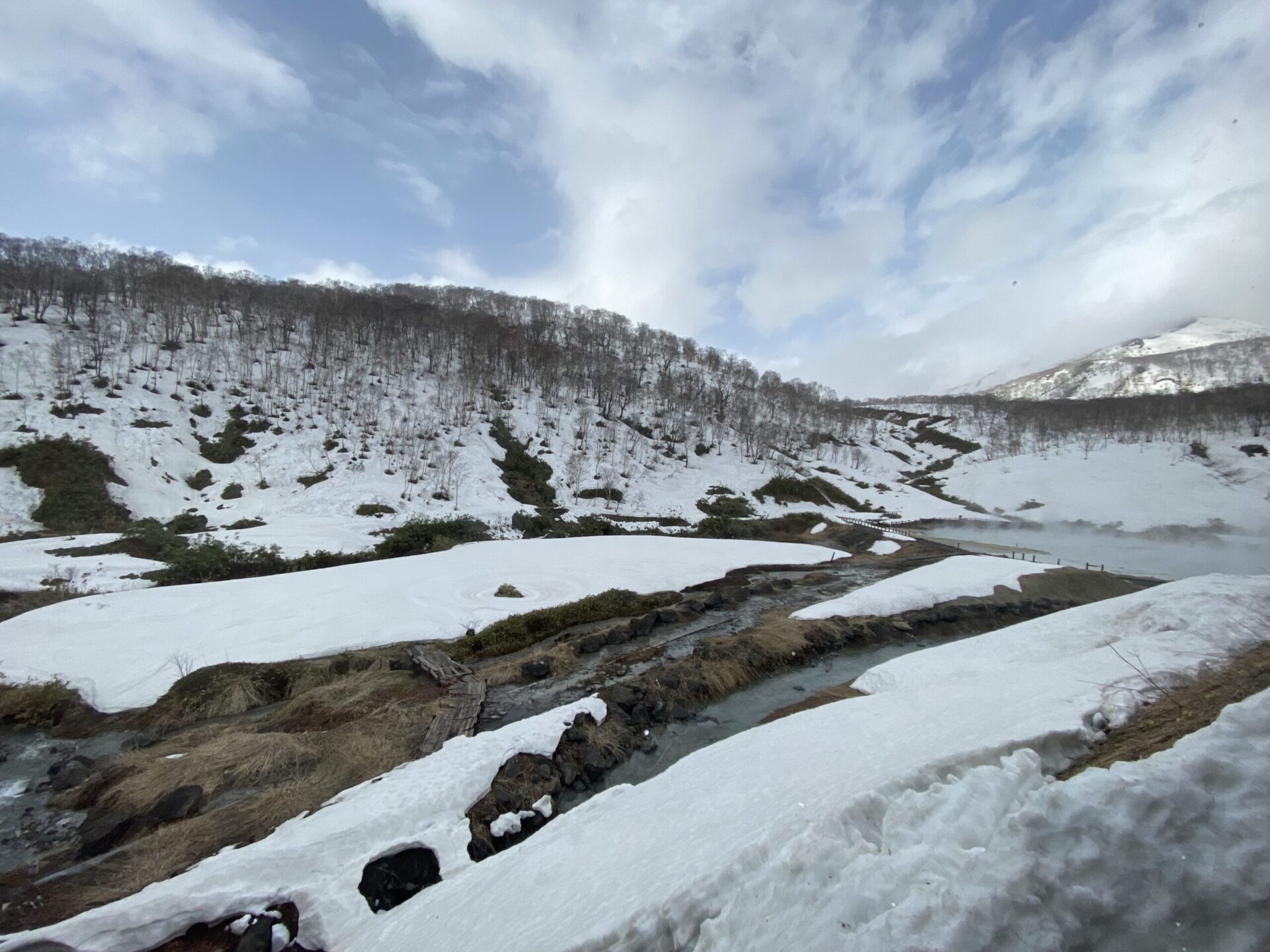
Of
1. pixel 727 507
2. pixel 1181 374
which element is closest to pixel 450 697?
pixel 727 507

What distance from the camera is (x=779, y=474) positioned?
199 ft

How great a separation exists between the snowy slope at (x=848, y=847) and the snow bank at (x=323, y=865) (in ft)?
0.08

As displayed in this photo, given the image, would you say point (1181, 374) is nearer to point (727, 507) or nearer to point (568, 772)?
point (727, 507)

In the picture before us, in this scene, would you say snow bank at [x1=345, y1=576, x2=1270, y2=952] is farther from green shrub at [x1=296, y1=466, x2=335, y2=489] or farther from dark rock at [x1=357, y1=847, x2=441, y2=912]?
green shrub at [x1=296, y1=466, x2=335, y2=489]

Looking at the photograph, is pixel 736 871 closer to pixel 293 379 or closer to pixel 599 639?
pixel 599 639

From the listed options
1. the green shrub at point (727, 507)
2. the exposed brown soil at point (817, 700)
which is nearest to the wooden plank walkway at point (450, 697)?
the exposed brown soil at point (817, 700)

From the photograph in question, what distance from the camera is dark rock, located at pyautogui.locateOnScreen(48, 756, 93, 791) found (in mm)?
8461

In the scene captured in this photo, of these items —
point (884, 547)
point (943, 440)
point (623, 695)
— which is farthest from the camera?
point (943, 440)

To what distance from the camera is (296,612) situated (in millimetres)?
15312

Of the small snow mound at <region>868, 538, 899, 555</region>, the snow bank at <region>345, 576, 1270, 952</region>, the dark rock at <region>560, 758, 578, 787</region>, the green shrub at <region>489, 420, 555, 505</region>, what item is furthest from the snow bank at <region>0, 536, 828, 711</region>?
the green shrub at <region>489, 420, 555, 505</region>

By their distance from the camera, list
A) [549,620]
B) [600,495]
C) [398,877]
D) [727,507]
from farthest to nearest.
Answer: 1. [727,507]
2. [600,495]
3. [549,620]
4. [398,877]

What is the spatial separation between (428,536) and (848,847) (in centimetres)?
2824

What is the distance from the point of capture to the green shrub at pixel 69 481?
26.0 metres

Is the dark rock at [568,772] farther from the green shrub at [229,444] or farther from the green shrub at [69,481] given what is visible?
the green shrub at [229,444]
